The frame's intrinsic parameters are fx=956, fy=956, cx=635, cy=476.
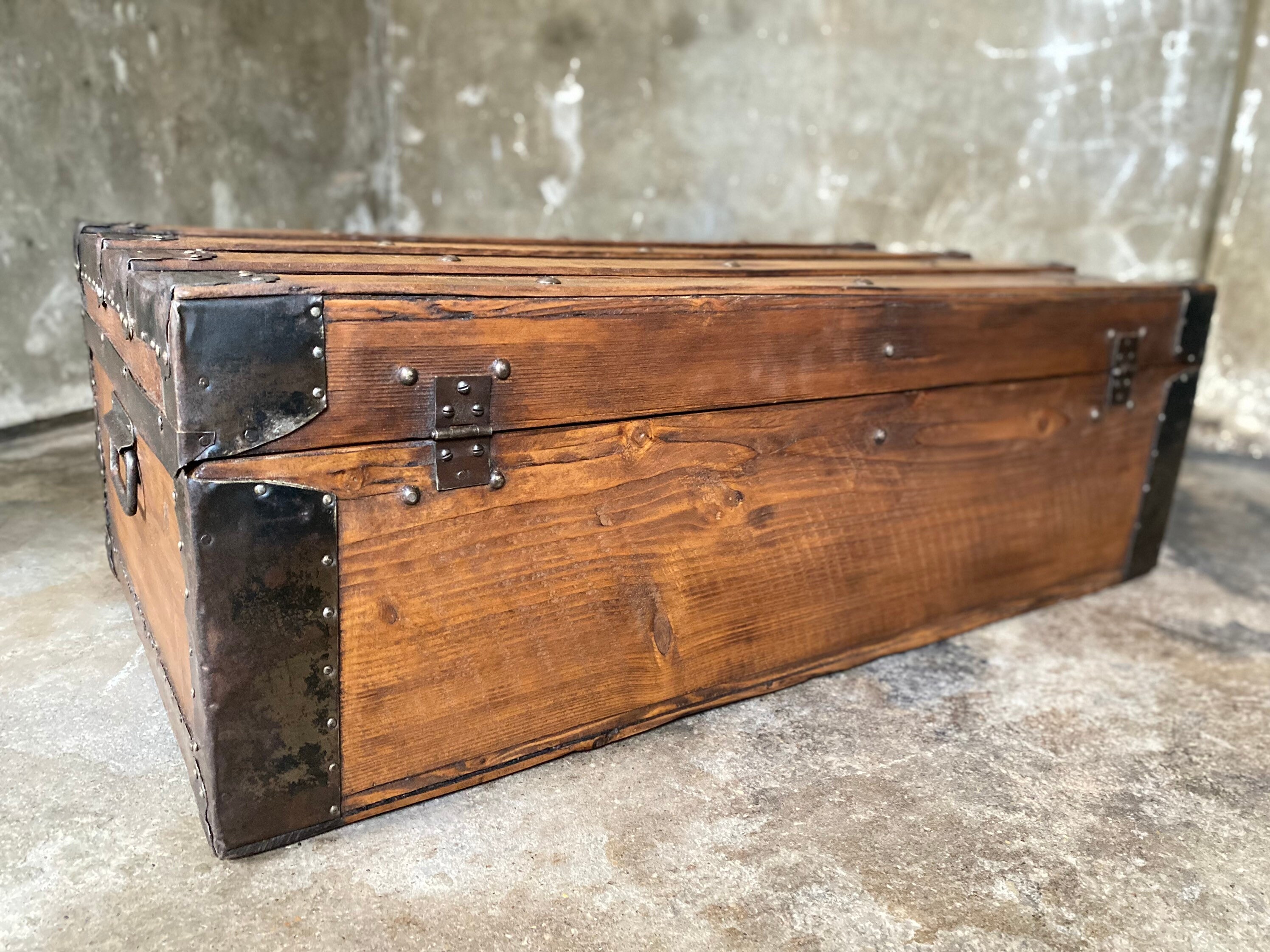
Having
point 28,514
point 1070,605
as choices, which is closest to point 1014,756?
point 1070,605

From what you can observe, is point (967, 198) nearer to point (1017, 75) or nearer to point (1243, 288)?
point (1017, 75)

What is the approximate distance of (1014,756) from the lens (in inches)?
53.6

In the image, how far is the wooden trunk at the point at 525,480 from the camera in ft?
3.21

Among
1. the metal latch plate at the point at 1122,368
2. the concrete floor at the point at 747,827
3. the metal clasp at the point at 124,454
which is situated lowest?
the concrete floor at the point at 747,827

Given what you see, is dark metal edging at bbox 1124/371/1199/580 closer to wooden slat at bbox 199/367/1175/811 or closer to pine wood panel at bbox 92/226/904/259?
wooden slat at bbox 199/367/1175/811

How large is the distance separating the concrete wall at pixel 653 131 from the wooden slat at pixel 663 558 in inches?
70.3

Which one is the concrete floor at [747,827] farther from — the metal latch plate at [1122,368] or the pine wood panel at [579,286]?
the pine wood panel at [579,286]

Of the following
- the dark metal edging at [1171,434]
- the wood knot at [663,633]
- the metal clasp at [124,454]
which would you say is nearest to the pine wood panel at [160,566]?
the metal clasp at [124,454]

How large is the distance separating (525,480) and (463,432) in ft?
0.35

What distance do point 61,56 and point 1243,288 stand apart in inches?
141

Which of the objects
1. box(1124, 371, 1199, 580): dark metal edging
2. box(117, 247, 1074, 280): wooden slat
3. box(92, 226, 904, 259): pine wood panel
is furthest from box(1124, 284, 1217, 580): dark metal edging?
box(92, 226, 904, 259): pine wood panel

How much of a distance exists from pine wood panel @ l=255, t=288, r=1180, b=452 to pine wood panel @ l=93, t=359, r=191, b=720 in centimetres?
21

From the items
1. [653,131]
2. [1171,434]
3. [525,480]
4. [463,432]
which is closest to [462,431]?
[463,432]

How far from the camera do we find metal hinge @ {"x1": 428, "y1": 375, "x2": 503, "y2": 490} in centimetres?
105
